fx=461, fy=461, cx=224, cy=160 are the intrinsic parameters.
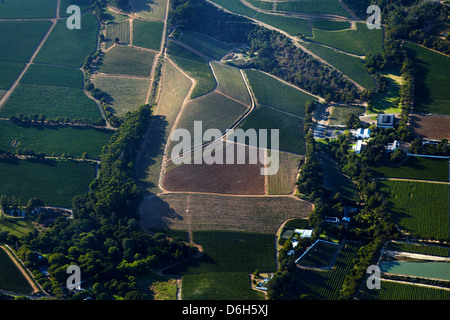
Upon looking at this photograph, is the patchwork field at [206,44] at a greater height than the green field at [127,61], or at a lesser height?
greater

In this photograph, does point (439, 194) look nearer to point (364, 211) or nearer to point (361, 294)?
point (364, 211)

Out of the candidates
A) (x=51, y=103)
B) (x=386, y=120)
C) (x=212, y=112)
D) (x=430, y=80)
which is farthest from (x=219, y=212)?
(x=430, y=80)

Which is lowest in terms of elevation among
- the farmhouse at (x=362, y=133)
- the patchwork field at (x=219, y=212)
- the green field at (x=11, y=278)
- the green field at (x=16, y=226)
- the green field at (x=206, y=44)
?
the green field at (x=11, y=278)

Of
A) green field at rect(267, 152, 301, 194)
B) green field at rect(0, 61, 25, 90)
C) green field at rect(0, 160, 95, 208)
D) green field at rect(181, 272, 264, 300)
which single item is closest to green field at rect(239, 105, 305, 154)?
green field at rect(267, 152, 301, 194)

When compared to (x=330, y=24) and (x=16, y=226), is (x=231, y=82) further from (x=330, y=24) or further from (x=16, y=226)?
(x=16, y=226)

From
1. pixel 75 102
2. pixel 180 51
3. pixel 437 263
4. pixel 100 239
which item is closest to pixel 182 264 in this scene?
pixel 100 239

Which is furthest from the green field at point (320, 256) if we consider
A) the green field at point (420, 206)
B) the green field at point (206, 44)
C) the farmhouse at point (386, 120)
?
the green field at point (206, 44)

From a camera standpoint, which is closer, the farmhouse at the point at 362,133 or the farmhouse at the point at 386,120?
the farmhouse at the point at 362,133

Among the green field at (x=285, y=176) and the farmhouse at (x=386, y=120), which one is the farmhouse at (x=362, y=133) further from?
the green field at (x=285, y=176)
